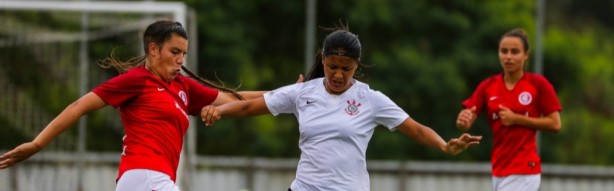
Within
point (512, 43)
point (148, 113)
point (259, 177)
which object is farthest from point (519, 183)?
point (259, 177)

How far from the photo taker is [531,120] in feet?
32.8

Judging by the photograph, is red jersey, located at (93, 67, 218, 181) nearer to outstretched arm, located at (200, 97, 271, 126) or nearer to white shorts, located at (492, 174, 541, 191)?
outstretched arm, located at (200, 97, 271, 126)

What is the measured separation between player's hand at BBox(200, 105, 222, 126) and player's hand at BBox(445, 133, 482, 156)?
127 centimetres

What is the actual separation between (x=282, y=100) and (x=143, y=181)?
3.20 ft

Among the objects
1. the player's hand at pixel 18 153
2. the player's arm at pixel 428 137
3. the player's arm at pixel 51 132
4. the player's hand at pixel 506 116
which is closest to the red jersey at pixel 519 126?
the player's hand at pixel 506 116

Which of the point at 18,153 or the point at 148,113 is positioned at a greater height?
the point at 148,113

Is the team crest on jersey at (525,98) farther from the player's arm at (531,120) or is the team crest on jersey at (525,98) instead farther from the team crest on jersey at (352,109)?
the team crest on jersey at (352,109)

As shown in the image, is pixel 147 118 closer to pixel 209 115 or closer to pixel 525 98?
pixel 209 115

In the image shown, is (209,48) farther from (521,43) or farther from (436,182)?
(521,43)

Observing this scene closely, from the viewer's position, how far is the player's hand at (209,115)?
760 cm

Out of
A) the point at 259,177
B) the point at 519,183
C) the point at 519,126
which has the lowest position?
the point at 259,177

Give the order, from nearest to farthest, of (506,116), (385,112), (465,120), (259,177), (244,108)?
(385,112)
(244,108)
(465,120)
(506,116)
(259,177)

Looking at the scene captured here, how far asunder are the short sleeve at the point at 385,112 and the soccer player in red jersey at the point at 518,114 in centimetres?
222

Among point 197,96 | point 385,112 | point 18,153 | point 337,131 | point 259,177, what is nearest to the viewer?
point 18,153
